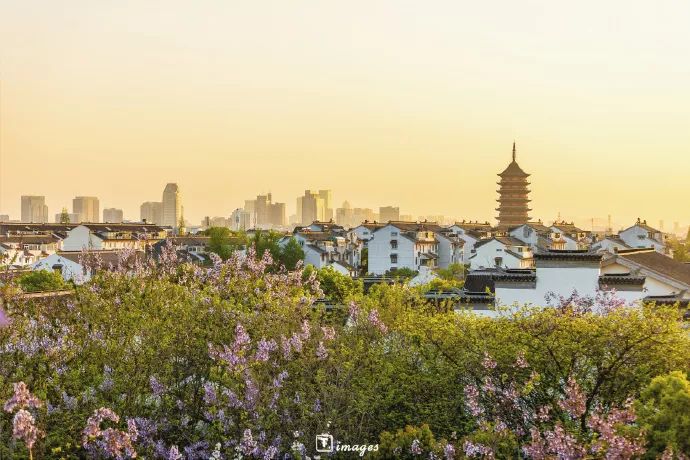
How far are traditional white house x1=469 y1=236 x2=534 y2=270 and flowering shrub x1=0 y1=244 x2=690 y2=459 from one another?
136 feet

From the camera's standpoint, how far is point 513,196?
10462 cm

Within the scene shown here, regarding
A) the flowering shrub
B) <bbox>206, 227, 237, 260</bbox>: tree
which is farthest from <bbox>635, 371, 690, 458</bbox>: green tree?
<bbox>206, 227, 237, 260</bbox>: tree

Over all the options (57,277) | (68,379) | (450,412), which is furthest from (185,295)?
(57,277)

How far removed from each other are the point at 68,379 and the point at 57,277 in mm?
32060

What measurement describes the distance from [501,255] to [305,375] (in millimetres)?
46233

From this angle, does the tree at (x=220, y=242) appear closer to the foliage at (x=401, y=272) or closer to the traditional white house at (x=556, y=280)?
the foliage at (x=401, y=272)

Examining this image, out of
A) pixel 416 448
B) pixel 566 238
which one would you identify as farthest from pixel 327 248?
pixel 416 448

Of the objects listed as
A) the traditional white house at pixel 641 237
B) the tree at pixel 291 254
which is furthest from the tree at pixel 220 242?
the traditional white house at pixel 641 237

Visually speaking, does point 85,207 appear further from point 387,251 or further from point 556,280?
point 556,280

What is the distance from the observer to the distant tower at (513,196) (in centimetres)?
10388

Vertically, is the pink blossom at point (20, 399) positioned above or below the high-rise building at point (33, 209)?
below

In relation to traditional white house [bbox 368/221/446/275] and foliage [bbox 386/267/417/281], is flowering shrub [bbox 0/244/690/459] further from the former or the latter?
traditional white house [bbox 368/221/446/275]

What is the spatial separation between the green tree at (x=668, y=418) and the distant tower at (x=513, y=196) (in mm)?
96776

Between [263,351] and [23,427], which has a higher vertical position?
[263,351]
